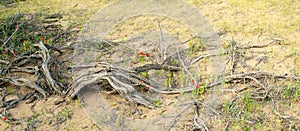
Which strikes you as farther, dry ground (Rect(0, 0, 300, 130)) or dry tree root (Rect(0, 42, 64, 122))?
dry tree root (Rect(0, 42, 64, 122))

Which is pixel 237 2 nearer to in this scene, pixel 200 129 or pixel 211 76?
pixel 211 76

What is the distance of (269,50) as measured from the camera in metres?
4.26

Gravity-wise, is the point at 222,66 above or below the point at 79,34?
below

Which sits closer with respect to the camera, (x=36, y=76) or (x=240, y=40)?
(x=36, y=76)

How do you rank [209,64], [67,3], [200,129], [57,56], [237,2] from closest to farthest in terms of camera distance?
[200,129]
[209,64]
[57,56]
[237,2]
[67,3]

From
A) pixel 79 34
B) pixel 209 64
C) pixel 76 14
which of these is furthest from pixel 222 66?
pixel 76 14

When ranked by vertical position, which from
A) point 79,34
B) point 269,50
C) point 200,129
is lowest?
point 200,129

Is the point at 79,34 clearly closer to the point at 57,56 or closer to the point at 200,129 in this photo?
the point at 57,56

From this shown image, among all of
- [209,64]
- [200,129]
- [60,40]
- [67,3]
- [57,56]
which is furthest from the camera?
[67,3]

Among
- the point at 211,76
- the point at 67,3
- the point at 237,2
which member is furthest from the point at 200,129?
the point at 67,3

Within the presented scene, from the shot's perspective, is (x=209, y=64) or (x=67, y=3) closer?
(x=209, y=64)

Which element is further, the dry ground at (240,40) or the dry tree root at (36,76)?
the dry tree root at (36,76)

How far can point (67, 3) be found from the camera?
633cm

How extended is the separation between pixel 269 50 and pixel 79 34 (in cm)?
255
